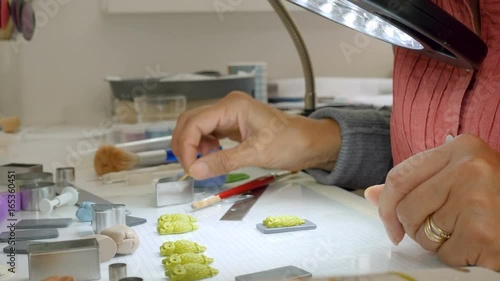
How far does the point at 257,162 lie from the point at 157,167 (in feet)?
0.62

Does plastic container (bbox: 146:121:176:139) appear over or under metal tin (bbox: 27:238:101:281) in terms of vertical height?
over

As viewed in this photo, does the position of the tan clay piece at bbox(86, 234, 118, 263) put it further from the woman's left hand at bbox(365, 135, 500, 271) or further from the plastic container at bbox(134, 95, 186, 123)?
the plastic container at bbox(134, 95, 186, 123)

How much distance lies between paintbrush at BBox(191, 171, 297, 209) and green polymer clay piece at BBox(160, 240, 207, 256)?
166 mm

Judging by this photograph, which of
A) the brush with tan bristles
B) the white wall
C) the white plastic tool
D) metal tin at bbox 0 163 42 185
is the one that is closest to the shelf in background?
the white wall

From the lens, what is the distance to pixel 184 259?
53 centimetres

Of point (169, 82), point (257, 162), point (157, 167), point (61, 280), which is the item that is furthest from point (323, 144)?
point (169, 82)

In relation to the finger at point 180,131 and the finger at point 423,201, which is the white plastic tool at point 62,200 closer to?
the finger at point 180,131

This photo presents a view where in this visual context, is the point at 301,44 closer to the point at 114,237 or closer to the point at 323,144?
the point at 323,144

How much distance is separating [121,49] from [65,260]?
1329 mm

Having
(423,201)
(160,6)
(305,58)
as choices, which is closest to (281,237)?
(423,201)

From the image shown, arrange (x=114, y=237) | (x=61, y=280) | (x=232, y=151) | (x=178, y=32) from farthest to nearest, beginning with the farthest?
(x=178, y=32), (x=232, y=151), (x=114, y=237), (x=61, y=280)

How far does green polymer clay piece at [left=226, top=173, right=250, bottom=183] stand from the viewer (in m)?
0.91

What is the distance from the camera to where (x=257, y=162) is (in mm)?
865

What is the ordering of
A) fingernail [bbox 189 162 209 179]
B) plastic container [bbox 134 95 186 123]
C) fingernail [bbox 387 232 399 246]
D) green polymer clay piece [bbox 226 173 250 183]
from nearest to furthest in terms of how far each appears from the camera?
fingernail [bbox 387 232 399 246] → fingernail [bbox 189 162 209 179] → green polymer clay piece [bbox 226 173 250 183] → plastic container [bbox 134 95 186 123]
